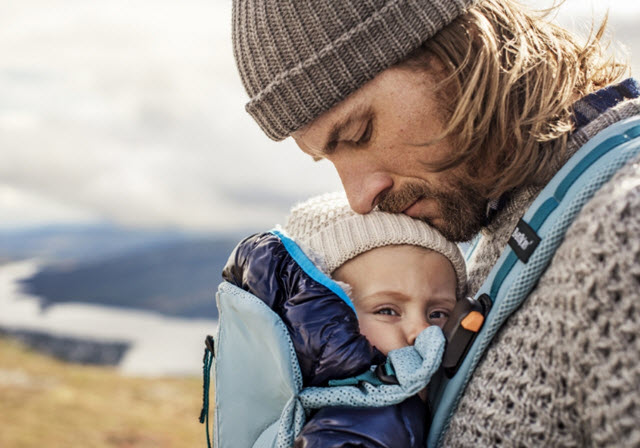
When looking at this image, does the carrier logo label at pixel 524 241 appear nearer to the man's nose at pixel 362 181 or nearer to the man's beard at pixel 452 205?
the man's beard at pixel 452 205

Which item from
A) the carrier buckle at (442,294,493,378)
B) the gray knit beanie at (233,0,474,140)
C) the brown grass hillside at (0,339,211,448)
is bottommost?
the brown grass hillside at (0,339,211,448)

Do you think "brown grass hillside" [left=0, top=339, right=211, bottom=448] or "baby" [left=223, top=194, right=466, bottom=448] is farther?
"brown grass hillside" [left=0, top=339, right=211, bottom=448]

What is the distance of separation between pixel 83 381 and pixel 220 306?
3594cm

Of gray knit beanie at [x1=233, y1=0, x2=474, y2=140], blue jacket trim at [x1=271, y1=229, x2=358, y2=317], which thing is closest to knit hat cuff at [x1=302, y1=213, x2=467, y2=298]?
blue jacket trim at [x1=271, y1=229, x2=358, y2=317]

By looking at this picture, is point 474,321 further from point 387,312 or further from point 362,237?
point 362,237

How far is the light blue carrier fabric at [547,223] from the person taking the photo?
1.54 m

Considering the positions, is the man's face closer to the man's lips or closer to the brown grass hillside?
the man's lips

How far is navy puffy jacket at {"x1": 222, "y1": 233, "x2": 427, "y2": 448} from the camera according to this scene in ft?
5.56

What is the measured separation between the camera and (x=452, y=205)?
7.45ft

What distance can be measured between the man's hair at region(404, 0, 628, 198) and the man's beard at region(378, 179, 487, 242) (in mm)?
74

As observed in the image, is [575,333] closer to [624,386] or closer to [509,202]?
[624,386]

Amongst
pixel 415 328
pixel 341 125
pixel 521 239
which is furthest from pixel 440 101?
pixel 415 328

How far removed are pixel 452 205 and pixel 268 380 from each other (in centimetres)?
96

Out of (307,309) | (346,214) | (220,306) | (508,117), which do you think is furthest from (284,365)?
(508,117)
